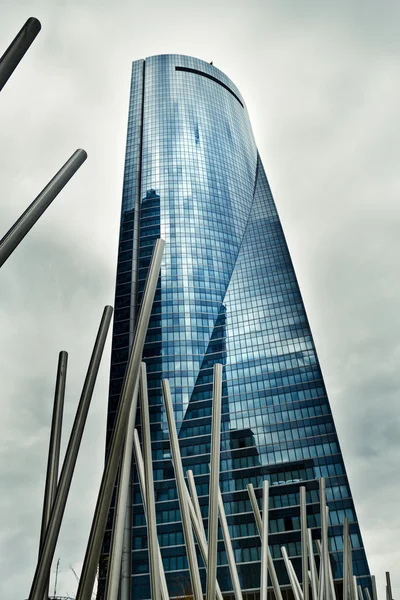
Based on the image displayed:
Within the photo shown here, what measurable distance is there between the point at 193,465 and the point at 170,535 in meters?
15.1

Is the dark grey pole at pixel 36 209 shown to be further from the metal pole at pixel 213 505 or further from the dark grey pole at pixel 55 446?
the metal pole at pixel 213 505

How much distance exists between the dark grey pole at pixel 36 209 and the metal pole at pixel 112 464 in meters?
2.03

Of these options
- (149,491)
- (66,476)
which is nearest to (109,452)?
(66,476)

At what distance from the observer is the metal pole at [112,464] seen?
6957 millimetres

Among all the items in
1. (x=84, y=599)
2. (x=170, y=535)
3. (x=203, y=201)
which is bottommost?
(x=84, y=599)

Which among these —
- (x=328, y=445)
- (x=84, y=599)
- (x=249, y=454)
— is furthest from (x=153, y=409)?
(x=84, y=599)

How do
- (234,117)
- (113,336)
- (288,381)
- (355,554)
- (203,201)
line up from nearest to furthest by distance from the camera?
(355,554) < (288,381) < (113,336) < (203,201) < (234,117)

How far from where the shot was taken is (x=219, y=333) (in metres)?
134

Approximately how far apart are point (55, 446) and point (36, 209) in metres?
4.71

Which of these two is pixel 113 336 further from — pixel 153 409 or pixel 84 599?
pixel 84 599

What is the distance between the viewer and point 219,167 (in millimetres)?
167375

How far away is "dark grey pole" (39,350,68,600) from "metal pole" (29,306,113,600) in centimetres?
71

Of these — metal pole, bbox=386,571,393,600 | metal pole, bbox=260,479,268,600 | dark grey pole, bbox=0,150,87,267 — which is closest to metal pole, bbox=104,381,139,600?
dark grey pole, bbox=0,150,87,267

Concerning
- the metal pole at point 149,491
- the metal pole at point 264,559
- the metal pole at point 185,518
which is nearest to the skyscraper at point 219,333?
the metal pole at point 264,559
